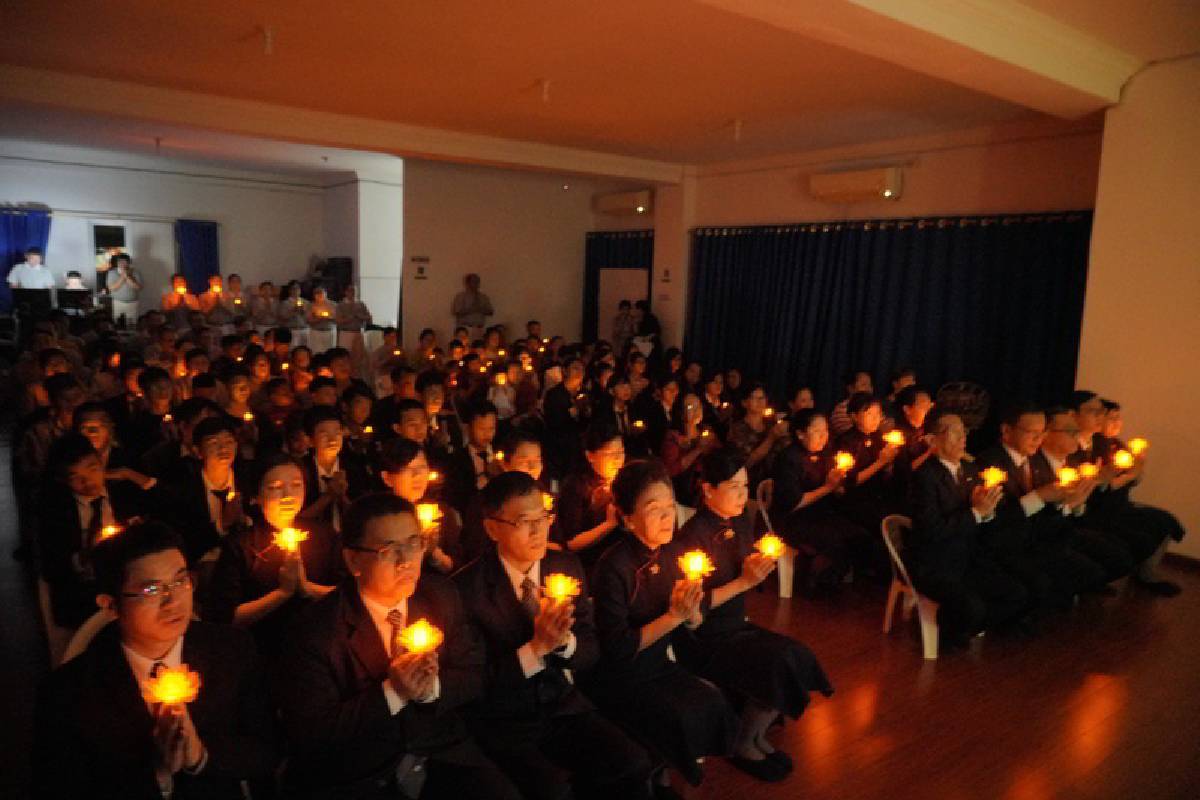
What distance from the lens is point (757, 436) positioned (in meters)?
5.12

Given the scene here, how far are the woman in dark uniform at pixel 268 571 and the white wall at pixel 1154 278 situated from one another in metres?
4.93

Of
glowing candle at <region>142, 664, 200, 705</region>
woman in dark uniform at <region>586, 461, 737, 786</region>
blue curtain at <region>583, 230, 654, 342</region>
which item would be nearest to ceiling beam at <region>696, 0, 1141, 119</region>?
woman in dark uniform at <region>586, 461, 737, 786</region>

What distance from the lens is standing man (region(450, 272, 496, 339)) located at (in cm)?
947

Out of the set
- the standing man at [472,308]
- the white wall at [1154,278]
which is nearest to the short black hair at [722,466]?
the white wall at [1154,278]

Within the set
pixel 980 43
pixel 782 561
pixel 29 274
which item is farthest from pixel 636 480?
pixel 29 274

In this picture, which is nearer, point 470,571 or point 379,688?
point 379,688

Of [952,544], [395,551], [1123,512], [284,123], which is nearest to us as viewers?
[395,551]

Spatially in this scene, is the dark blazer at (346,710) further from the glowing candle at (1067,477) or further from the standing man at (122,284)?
the standing man at (122,284)

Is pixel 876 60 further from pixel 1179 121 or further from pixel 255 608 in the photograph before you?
pixel 255 608

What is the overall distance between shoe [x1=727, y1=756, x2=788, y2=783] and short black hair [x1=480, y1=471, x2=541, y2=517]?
4.22ft

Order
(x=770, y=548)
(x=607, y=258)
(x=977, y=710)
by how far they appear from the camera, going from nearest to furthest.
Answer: (x=770, y=548)
(x=977, y=710)
(x=607, y=258)

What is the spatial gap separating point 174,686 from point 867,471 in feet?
12.0

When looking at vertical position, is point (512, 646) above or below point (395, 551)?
below

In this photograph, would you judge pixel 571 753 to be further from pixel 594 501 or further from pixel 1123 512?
pixel 1123 512
